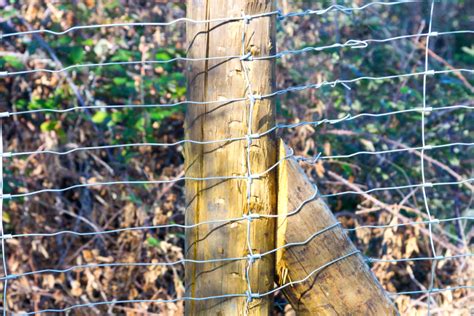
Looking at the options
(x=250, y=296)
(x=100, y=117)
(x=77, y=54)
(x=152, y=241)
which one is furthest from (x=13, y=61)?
(x=250, y=296)

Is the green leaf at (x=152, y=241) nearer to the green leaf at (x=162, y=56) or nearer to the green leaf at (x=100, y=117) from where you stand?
the green leaf at (x=100, y=117)

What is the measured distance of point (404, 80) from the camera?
515cm

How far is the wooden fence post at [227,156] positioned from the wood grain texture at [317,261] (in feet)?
0.15

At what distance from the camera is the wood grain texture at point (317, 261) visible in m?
2.04

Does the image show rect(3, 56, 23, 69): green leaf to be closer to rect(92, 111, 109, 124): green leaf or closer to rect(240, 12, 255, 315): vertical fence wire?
rect(92, 111, 109, 124): green leaf

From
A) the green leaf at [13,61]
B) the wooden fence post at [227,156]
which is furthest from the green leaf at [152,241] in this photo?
the wooden fence post at [227,156]

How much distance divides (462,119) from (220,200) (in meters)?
3.70

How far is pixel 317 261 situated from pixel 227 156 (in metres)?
0.42

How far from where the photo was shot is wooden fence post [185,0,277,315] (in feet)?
6.36

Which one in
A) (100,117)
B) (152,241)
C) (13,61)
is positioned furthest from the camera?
(152,241)

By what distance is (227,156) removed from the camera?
197 cm

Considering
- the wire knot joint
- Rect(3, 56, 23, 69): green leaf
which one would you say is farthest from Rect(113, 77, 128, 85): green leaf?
the wire knot joint

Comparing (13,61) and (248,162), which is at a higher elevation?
(13,61)

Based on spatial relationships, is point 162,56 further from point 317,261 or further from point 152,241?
point 317,261
